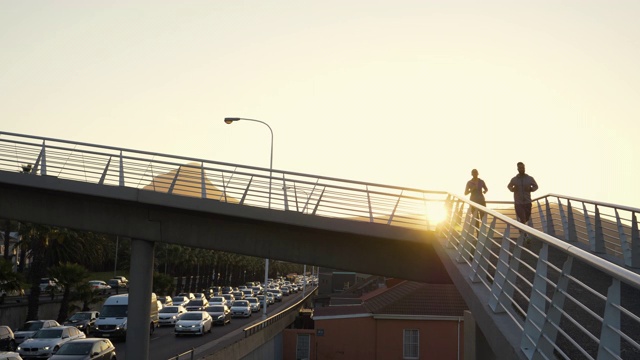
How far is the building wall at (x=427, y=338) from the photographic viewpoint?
42.5 m

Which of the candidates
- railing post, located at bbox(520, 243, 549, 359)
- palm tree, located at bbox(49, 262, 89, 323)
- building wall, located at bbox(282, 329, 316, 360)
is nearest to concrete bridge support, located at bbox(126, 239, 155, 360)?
railing post, located at bbox(520, 243, 549, 359)

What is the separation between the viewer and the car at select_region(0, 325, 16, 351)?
35719 mm

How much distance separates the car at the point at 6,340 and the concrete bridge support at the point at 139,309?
17.2 m

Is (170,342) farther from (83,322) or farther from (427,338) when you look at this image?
(427,338)

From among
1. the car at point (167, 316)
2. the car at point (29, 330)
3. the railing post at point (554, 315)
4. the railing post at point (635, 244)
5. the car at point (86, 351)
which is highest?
the railing post at point (635, 244)

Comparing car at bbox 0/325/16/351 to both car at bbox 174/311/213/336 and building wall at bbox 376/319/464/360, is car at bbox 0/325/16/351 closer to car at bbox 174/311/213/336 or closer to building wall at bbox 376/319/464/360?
car at bbox 174/311/213/336

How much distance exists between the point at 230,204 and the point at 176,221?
1.89m

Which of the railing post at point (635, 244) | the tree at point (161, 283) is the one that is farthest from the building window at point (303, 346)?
the railing post at point (635, 244)

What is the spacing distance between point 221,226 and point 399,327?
24339 mm

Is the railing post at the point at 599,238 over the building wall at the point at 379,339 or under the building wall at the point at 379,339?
over

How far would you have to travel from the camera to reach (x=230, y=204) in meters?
21.7

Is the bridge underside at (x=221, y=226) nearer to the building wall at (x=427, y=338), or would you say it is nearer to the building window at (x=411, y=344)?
the building wall at (x=427, y=338)

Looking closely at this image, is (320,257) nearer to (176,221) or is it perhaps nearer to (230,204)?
(230,204)

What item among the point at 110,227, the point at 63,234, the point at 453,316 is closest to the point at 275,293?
the point at 63,234
